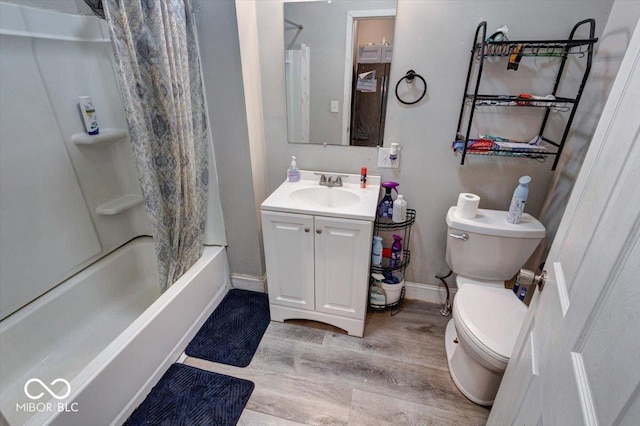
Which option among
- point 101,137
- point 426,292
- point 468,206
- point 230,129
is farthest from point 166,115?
point 426,292

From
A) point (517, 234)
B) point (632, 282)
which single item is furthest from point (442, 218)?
point (632, 282)

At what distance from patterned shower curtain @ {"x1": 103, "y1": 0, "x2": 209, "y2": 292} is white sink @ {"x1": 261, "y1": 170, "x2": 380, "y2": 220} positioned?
1.47 feet

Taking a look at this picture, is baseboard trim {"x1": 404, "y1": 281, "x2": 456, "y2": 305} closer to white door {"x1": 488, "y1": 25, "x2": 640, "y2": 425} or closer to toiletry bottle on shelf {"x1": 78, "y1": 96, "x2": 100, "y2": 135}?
white door {"x1": 488, "y1": 25, "x2": 640, "y2": 425}

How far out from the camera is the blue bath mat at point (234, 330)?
1.62m

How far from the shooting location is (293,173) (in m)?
1.80

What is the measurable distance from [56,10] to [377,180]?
1866 millimetres

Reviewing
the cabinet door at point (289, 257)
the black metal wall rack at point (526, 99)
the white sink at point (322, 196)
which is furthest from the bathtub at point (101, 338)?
the black metal wall rack at point (526, 99)

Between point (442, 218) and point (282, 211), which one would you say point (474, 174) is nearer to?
point (442, 218)

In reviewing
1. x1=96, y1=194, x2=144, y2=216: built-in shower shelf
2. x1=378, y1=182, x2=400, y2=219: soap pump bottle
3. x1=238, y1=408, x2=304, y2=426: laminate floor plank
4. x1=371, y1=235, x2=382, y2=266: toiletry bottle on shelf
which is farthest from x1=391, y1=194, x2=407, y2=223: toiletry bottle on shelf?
x1=96, y1=194, x2=144, y2=216: built-in shower shelf

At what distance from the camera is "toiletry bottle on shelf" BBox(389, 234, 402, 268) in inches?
69.9

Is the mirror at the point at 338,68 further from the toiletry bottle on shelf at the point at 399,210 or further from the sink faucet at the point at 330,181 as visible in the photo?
the toiletry bottle on shelf at the point at 399,210

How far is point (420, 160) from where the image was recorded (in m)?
1.70

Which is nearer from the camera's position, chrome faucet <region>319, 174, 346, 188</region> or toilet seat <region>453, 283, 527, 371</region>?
toilet seat <region>453, 283, 527, 371</region>

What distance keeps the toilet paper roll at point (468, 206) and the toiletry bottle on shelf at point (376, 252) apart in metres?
0.46
